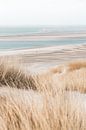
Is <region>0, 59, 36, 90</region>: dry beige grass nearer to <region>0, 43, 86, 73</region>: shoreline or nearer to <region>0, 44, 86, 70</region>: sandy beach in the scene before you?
<region>0, 43, 86, 73</region>: shoreline

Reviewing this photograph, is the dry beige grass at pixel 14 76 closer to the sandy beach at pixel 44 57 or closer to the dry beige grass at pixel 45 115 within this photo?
the dry beige grass at pixel 45 115

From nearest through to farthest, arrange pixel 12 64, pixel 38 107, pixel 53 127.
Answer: pixel 53 127, pixel 38 107, pixel 12 64


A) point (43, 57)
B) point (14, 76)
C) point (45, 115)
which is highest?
point (45, 115)

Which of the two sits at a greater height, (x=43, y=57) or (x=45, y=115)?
(x=45, y=115)

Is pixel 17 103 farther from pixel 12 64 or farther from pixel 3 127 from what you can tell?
pixel 12 64

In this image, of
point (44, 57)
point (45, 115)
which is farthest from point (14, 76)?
point (44, 57)

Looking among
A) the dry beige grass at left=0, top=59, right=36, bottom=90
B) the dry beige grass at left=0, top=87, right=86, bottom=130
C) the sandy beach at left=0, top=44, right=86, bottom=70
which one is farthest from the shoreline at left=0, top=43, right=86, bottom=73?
the dry beige grass at left=0, top=87, right=86, bottom=130

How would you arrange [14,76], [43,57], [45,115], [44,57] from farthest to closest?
[43,57] → [44,57] → [14,76] → [45,115]

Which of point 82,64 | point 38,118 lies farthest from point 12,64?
point 82,64

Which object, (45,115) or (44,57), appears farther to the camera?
(44,57)

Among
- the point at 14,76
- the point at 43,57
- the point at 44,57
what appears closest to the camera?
the point at 14,76

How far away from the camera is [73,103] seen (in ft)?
13.5

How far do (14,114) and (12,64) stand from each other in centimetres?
462

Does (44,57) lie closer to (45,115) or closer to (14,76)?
(14,76)
